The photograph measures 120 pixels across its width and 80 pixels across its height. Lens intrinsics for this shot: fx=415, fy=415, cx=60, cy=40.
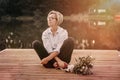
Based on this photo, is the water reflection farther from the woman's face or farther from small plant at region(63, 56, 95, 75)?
small plant at region(63, 56, 95, 75)

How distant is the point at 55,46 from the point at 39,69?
1.07ft

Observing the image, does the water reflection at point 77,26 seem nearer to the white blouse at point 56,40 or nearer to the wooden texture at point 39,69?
the wooden texture at point 39,69

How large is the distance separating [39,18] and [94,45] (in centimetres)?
545

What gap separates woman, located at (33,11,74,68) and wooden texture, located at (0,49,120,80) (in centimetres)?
12

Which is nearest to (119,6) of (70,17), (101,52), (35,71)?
(70,17)

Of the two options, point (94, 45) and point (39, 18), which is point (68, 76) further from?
point (39, 18)

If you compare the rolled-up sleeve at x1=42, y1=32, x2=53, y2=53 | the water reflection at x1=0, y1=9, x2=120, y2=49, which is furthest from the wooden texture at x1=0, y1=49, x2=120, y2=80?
the water reflection at x1=0, y1=9, x2=120, y2=49

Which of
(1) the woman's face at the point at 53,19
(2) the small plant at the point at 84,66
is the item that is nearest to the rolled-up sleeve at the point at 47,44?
(1) the woman's face at the point at 53,19

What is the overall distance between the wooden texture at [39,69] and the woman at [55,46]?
0.12 metres

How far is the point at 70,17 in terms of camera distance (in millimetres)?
16984

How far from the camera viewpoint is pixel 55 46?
15.7 ft

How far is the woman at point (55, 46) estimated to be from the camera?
4.75 meters

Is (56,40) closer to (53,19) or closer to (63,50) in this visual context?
(63,50)

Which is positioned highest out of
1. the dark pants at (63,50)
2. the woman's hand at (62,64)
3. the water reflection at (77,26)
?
the dark pants at (63,50)
